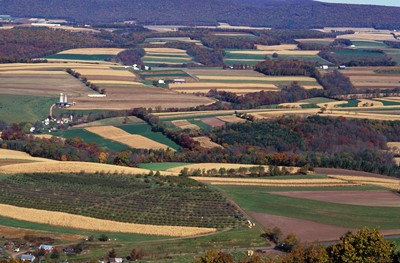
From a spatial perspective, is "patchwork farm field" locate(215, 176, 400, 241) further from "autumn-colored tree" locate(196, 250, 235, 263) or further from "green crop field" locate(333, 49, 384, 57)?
"green crop field" locate(333, 49, 384, 57)

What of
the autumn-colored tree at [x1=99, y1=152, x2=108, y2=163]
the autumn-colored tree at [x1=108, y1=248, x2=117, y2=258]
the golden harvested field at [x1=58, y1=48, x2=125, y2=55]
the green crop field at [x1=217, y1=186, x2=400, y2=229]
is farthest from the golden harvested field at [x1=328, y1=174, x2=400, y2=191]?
the golden harvested field at [x1=58, y1=48, x2=125, y2=55]

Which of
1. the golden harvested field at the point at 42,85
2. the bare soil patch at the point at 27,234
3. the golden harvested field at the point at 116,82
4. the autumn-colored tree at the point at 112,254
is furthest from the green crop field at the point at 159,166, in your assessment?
the golden harvested field at the point at 116,82

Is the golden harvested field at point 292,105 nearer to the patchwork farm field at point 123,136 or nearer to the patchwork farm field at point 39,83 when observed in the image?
the patchwork farm field at point 123,136

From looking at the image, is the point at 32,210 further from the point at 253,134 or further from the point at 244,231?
the point at 253,134

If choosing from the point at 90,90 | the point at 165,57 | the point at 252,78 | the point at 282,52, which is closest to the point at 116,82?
the point at 90,90

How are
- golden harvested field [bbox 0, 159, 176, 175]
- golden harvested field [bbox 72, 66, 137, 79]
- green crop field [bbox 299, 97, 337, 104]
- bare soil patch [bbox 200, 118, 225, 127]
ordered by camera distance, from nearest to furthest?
golden harvested field [bbox 0, 159, 176, 175], bare soil patch [bbox 200, 118, 225, 127], green crop field [bbox 299, 97, 337, 104], golden harvested field [bbox 72, 66, 137, 79]

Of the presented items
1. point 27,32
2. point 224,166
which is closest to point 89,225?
point 224,166
